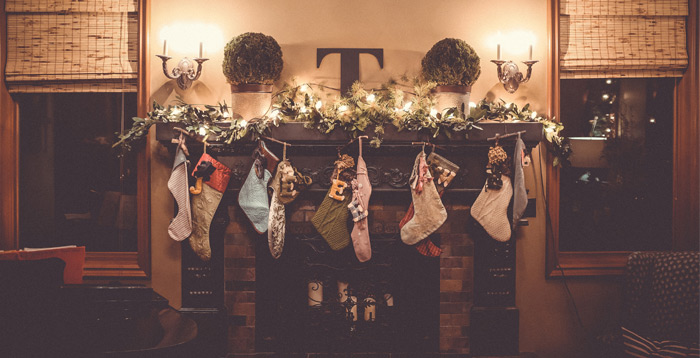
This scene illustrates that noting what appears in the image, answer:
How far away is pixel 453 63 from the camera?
329 centimetres

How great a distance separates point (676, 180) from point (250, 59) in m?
3.19

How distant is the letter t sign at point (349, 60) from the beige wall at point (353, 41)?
4.0 inches

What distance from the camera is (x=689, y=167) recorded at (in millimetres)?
3699

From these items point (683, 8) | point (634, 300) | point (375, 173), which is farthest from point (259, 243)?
point (683, 8)

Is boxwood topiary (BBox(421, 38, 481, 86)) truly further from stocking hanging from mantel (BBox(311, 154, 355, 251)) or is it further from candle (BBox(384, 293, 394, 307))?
candle (BBox(384, 293, 394, 307))

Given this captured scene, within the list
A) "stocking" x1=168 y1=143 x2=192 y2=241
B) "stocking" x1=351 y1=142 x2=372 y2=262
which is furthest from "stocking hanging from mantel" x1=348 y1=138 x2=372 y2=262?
"stocking" x1=168 y1=143 x2=192 y2=241

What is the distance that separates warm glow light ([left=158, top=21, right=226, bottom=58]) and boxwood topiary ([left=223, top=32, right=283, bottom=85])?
0.23 metres

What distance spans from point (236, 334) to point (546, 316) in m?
2.23

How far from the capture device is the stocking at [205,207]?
3.36 meters

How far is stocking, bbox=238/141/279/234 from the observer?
3301 mm

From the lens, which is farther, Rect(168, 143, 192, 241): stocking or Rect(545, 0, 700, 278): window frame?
Rect(545, 0, 700, 278): window frame

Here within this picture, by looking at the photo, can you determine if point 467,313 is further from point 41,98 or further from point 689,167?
point 41,98

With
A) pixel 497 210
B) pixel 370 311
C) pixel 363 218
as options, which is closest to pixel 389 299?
pixel 370 311

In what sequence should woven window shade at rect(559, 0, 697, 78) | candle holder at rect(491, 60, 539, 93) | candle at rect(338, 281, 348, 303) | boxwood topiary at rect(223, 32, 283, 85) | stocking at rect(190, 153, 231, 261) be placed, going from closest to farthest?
boxwood topiary at rect(223, 32, 283, 85) → stocking at rect(190, 153, 231, 261) → candle holder at rect(491, 60, 539, 93) → candle at rect(338, 281, 348, 303) → woven window shade at rect(559, 0, 697, 78)
